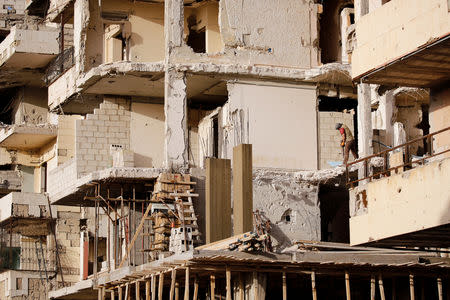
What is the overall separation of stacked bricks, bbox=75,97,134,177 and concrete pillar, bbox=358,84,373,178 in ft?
22.6

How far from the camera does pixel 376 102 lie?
3850 cm

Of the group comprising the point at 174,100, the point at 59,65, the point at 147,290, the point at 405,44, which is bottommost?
the point at 147,290

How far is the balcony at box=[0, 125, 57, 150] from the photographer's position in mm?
44375

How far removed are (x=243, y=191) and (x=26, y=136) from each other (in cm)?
1558

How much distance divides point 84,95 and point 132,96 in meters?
1.58

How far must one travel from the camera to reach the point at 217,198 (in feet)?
109

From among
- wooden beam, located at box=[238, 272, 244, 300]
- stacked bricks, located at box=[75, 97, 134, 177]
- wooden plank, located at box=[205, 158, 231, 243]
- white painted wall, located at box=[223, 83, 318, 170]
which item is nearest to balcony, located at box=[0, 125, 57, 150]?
stacked bricks, located at box=[75, 97, 134, 177]

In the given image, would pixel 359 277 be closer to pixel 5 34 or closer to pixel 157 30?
pixel 157 30

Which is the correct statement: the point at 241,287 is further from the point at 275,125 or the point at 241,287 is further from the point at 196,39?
the point at 196,39

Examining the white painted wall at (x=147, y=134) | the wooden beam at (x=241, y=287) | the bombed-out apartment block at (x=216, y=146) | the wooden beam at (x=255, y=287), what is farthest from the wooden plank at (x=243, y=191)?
the white painted wall at (x=147, y=134)

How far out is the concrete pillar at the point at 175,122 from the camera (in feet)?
119

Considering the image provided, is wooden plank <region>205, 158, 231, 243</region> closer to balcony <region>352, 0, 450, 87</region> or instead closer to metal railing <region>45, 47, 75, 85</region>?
balcony <region>352, 0, 450, 87</region>

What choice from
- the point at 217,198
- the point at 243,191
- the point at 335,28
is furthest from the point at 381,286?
the point at 335,28

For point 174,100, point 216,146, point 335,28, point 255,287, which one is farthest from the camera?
point 335,28
